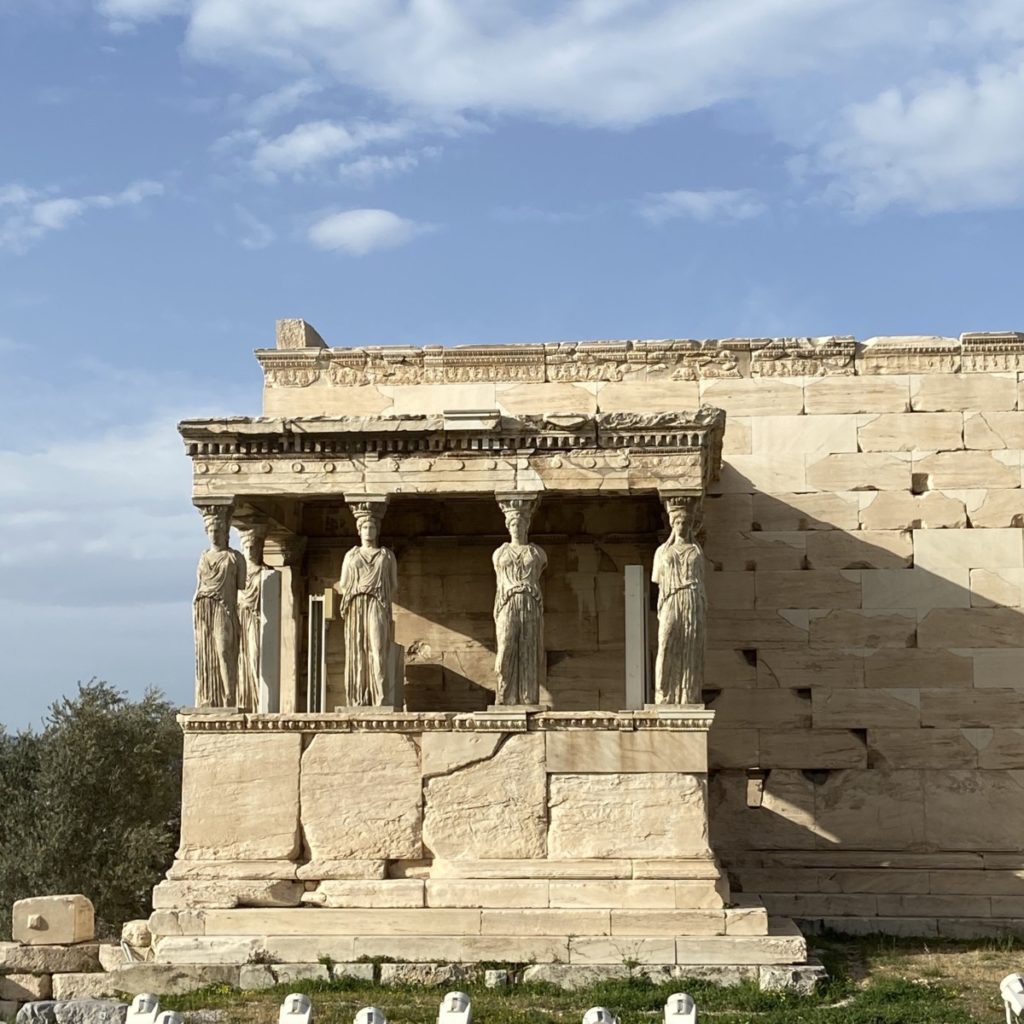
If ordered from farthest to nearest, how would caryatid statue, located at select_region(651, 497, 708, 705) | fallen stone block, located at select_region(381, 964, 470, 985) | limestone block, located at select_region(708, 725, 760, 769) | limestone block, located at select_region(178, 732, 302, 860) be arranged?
1. limestone block, located at select_region(708, 725, 760, 769)
2. caryatid statue, located at select_region(651, 497, 708, 705)
3. limestone block, located at select_region(178, 732, 302, 860)
4. fallen stone block, located at select_region(381, 964, 470, 985)

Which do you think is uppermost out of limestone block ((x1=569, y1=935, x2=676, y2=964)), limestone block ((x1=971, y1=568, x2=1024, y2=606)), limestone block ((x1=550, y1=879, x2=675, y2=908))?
limestone block ((x1=971, y1=568, x2=1024, y2=606))

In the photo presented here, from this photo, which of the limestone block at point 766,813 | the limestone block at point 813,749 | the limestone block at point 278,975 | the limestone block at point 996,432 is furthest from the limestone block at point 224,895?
the limestone block at point 996,432

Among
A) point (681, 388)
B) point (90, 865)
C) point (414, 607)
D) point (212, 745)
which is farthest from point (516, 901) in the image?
point (90, 865)

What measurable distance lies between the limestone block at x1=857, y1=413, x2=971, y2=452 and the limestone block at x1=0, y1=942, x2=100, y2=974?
8.42 metres

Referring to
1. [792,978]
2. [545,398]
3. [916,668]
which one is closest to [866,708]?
[916,668]

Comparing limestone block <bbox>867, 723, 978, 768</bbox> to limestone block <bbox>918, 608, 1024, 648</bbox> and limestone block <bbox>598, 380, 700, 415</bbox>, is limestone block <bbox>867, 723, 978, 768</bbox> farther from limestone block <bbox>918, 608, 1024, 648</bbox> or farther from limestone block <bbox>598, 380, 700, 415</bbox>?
limestone block <bbox>598, 380, 700, 415</bbox>

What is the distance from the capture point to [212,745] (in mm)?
13734

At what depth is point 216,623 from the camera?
13.9 metres

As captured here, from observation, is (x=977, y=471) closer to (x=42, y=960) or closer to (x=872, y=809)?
(x=872, y=809)

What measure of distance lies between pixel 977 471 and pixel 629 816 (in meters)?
5.36

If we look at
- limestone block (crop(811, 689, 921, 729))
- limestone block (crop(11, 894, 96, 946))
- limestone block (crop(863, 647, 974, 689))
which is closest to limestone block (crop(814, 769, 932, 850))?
limestone block (crop(811, 689, 921, 729))

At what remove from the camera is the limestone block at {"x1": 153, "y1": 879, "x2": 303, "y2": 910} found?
13.3 m

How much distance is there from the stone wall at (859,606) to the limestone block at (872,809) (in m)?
0.02

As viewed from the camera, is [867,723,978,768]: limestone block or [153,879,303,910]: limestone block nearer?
[153,879,303,910]: limestone block
